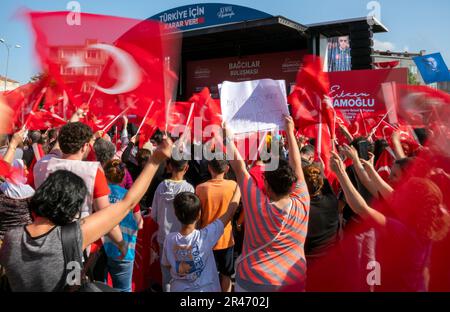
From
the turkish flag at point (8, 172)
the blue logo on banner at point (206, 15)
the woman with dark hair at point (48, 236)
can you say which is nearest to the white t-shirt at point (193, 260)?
the woman with dark hair at point (48, 236)

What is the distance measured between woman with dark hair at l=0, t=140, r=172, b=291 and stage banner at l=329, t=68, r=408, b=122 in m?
9.41

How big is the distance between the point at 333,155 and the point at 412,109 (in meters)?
2.12

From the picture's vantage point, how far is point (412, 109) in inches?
170

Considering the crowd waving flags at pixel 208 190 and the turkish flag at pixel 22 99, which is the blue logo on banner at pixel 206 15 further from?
the turkish flag at pixel 22 99

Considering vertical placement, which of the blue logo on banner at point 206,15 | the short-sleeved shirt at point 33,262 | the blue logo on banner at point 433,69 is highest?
the blue logo on banner at point 206,15

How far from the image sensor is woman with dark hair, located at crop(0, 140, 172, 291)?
68.4 inches

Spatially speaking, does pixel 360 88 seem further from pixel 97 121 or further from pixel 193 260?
pixel 193 260

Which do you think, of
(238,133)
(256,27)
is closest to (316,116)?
(238,133)

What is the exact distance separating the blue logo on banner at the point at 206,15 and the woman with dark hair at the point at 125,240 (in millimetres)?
11994

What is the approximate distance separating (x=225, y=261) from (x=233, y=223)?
41cm

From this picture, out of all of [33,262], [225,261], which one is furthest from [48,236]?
[225,261]

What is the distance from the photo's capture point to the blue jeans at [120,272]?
3404 mm

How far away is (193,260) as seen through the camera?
2.82 meters
